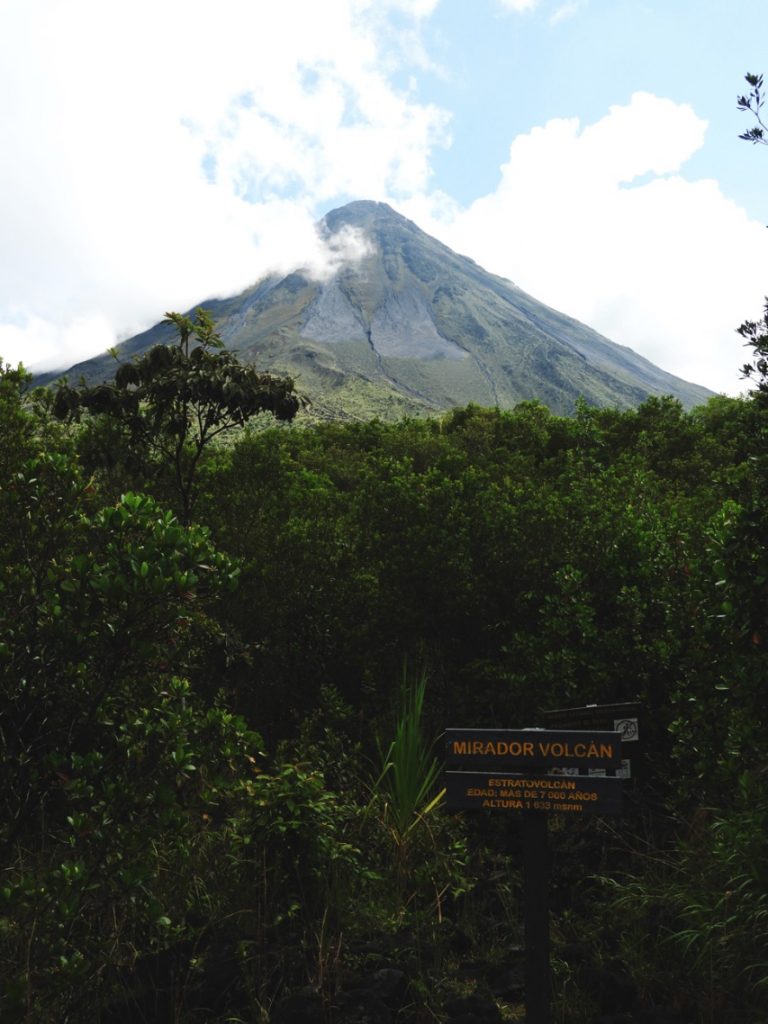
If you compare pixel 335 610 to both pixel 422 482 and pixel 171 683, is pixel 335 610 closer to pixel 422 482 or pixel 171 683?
pixel 422 482

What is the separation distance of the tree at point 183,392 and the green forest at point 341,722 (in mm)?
40

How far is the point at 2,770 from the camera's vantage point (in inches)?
175

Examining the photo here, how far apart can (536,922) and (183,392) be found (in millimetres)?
6934

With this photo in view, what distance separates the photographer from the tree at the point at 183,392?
9719mm

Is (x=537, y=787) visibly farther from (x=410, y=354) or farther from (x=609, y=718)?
(x=410, y=354)

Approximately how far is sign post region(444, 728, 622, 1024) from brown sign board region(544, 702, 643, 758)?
323mm

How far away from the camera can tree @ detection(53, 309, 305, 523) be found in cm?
972

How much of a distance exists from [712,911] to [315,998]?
7.98 feet

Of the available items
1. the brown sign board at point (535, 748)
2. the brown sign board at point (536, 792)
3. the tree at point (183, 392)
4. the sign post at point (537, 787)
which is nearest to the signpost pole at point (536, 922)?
the sign post at point (537, 787)

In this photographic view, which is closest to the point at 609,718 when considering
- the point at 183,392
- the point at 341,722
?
the point at 341,722

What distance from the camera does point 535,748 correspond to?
475 centimetres

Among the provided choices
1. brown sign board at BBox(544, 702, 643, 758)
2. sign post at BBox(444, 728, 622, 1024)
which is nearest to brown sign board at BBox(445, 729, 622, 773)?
sign post at BBox(444, 728, 622, 1024)

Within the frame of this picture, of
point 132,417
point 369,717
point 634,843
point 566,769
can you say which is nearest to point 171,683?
point 566,769

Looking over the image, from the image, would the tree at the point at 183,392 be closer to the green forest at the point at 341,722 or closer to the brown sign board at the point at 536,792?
the green forest at the point at 341,722
